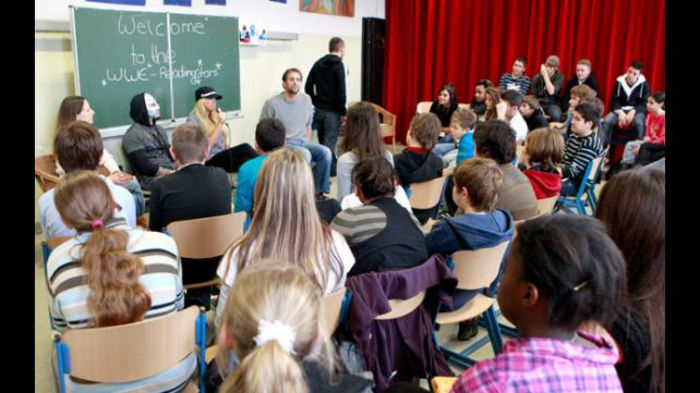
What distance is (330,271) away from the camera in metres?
1.93

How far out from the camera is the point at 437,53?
8.00 m

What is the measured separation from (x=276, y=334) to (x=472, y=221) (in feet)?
4.42

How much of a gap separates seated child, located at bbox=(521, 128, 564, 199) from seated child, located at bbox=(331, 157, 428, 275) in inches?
57.9

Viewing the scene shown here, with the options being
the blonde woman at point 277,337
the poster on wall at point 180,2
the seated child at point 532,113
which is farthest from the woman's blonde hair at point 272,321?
the seated child at point 532,113

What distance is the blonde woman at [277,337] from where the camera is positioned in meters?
1.07

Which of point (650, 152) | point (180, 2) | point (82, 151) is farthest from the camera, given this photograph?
point (650, 152)

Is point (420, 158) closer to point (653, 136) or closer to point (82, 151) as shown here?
point (82, 151)

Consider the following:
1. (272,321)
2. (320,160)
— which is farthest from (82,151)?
(320,160)

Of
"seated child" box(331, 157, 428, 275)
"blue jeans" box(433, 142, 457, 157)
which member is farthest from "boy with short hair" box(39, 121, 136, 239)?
"blue jeans" box(433, 142, 457, 157)

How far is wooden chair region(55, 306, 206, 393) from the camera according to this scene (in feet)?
4.88

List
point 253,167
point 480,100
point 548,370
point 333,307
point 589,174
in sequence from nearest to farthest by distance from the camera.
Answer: point 548,370
point 333,307
point 253,167
point 589,174
point 480,100

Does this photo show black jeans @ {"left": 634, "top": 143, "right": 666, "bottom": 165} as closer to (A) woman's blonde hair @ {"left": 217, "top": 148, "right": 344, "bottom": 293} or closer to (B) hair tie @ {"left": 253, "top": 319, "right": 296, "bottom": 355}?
(A) woman's blonde hair @ {"left": 217, "top": 148, "right": 344, "bottom": 293}
